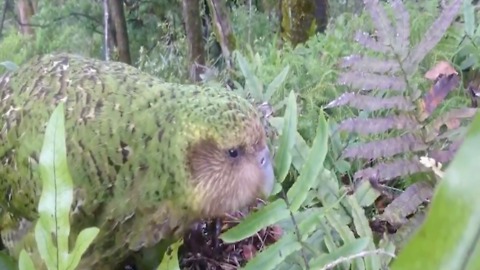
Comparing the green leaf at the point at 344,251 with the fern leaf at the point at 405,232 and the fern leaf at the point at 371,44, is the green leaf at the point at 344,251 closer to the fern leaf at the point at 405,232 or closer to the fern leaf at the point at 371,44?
the fern leaf at the point at 405,232

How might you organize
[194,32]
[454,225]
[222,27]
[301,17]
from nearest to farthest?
1. [454,225]
2. [222,27]
3. [194,32]
4. [301,17]

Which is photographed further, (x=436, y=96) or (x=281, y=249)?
(x=436, y=96)

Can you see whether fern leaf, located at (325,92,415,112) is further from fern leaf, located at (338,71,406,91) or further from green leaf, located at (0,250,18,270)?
green leaf, located at (0,250,18,270)

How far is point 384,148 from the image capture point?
0.81 metres

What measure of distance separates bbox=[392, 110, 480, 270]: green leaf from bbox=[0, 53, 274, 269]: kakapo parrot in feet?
1.30

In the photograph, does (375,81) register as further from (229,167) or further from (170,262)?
(170,262)

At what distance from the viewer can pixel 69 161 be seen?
0.70m

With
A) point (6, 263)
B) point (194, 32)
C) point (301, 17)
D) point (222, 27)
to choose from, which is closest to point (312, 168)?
point (6, 263)

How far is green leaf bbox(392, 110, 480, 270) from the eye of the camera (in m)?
0.29

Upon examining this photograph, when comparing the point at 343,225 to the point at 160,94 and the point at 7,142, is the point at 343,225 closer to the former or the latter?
the point at 160,94

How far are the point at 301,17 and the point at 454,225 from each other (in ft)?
7.25

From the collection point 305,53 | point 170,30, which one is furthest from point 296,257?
point 170,30

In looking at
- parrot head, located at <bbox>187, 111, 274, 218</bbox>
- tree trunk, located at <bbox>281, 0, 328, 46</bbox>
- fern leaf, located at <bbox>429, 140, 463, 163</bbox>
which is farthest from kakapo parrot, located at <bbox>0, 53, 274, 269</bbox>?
tree trunk, located at <bbox>281, 0, 328, 46</bbox>

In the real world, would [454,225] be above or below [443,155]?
above
